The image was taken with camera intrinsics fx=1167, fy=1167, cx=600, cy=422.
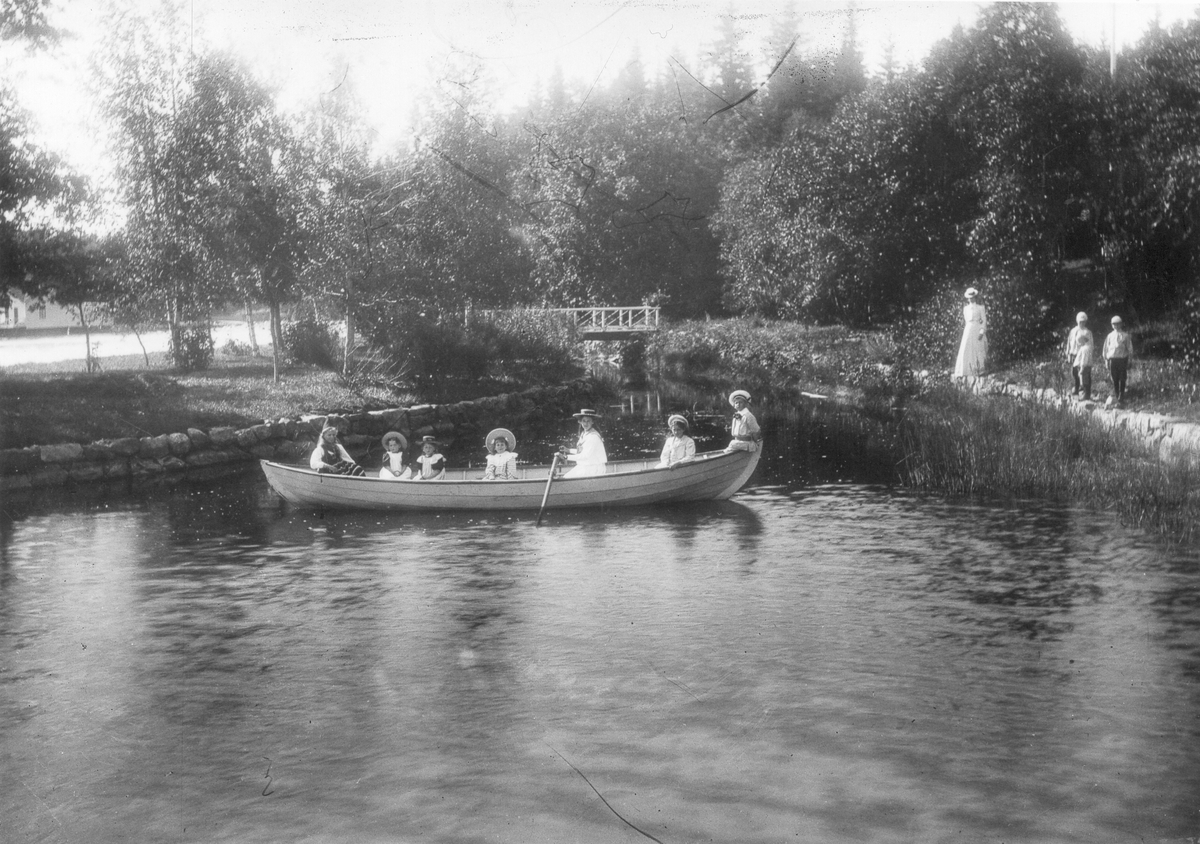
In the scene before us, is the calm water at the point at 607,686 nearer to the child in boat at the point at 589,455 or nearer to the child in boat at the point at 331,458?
the child in boat at the point at 589,455

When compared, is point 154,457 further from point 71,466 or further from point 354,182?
point 354,182

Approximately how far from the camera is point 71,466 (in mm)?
21750

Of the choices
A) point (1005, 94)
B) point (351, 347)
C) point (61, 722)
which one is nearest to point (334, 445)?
point (61, 722)

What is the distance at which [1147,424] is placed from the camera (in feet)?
62.9

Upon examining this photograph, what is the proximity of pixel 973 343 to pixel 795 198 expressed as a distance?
11.5 m

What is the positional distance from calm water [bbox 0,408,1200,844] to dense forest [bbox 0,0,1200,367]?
1181 centimetres

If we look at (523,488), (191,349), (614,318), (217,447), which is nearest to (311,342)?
(191,349)

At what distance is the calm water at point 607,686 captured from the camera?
286 inches

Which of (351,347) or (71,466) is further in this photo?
(351,347)

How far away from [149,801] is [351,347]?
26773 mm

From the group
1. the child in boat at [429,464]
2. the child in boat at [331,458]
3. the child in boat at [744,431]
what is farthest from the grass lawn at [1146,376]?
the child in boat at [331,458]

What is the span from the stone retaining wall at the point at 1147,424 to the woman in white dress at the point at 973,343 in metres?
3.75

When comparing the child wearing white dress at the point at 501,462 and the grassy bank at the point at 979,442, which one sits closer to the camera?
the grassy bank at the point at 979,442

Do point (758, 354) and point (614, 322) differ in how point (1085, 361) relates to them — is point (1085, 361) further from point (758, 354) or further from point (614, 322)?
point (614, 322)
